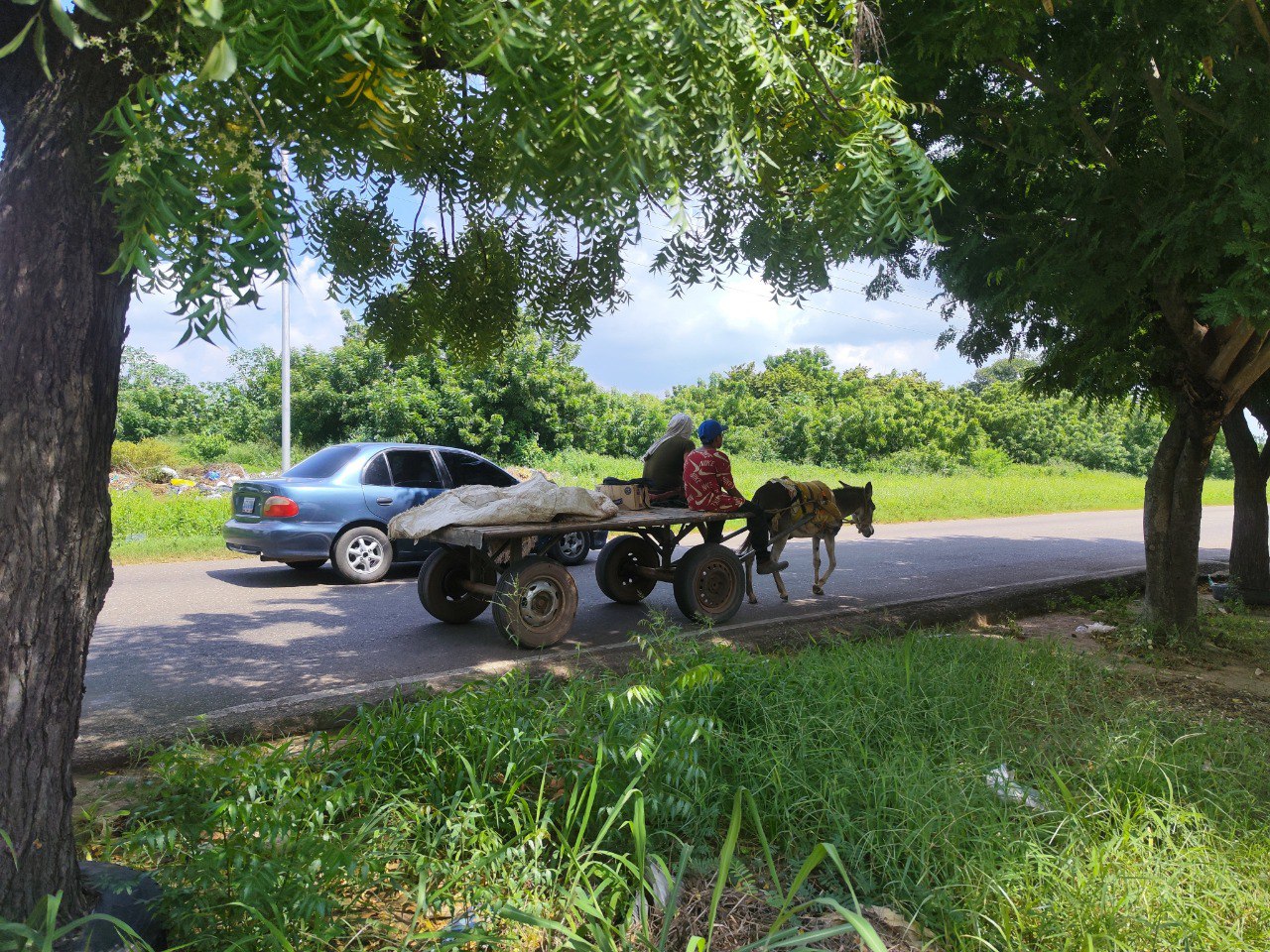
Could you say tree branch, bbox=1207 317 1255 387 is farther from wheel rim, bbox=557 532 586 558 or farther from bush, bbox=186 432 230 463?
bush, bbox=186 432 230 463

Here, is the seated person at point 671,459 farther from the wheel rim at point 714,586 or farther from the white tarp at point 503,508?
the white tarp at point 503,508

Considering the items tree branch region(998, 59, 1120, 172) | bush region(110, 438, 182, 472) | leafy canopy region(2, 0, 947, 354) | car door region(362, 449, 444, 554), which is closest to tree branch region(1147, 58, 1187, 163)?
tree branch region(998, 59, 1120, 172)

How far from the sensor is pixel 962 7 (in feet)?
16.8

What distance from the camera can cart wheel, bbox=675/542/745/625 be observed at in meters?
7.64

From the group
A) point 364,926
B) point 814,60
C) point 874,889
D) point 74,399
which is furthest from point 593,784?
point 814,60

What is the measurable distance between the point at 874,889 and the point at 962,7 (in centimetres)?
475

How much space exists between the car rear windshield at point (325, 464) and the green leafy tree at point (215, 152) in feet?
25.4

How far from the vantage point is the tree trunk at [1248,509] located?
1009 cm

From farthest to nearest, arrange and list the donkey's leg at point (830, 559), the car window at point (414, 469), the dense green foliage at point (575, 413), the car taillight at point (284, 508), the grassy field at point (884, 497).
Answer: the dense green foliage at point (575, 413)
the grassy field at point (884, 497)
the car window at point (414, 469)
the car taillight at point (284, 508)
the donkey's leg at point (830, 559)

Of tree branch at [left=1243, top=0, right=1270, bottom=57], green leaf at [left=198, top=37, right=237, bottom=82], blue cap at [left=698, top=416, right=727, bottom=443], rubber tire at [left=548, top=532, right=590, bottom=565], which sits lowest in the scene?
rubber tire at [left=548, top=532, right=590, bottom=565]

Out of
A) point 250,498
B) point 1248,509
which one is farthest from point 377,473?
point 1248,509

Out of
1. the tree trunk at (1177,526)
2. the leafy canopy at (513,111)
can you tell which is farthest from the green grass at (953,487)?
the leafy canopy at (513,111)

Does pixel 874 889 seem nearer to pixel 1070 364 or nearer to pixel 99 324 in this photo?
pixel 99 324

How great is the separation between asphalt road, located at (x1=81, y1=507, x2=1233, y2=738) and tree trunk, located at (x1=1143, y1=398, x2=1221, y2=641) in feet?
6.35
